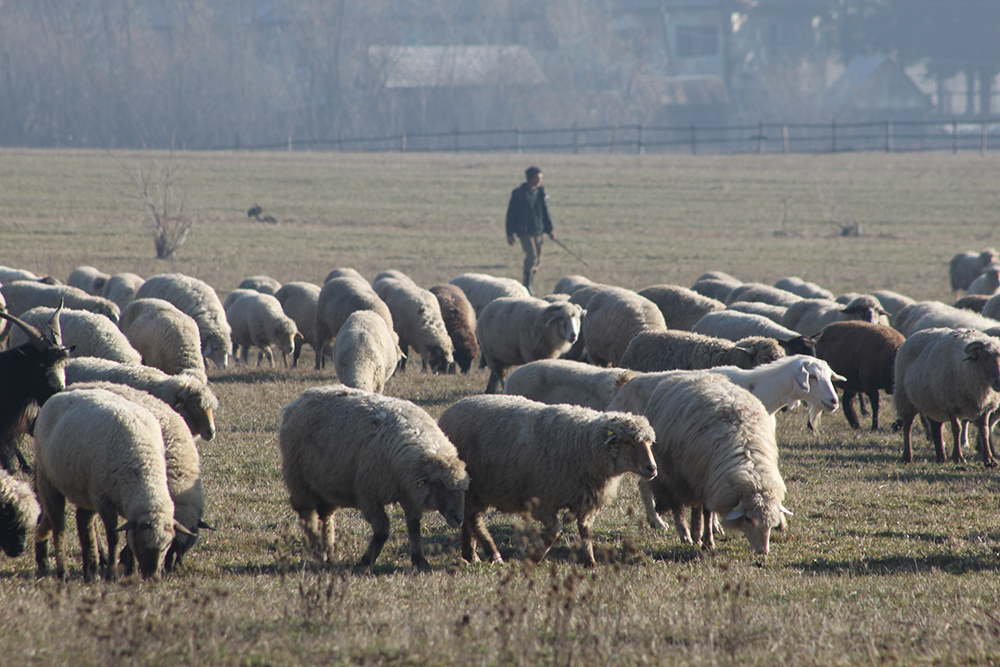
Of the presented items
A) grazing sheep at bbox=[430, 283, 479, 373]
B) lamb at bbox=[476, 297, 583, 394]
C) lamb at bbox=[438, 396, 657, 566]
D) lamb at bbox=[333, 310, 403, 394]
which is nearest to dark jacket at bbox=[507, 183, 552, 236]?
grazing sheep at bbox=[430, 283, 479, 373]

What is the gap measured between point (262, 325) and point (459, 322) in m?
2.73

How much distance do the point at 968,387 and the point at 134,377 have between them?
6.82 m

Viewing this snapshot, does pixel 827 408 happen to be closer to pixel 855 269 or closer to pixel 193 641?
pixel 193 641

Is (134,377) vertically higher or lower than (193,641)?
higher

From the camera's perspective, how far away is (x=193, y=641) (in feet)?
13.2

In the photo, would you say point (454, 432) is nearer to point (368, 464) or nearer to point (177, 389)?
point (368, 464)

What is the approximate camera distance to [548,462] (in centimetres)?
606

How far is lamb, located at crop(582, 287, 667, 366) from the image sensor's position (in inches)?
451

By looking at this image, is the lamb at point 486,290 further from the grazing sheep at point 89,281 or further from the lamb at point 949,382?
the lamb at point 949,382

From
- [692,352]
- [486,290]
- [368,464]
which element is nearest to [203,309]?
[486,290]

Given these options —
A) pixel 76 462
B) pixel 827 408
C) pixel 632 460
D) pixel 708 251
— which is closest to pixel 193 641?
pixel 76 462

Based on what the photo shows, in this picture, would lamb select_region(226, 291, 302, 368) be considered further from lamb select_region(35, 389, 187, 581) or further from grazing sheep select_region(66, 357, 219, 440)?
lamb select_region(35, 389, 187, 581)

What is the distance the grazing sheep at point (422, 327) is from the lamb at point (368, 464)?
22.1ft

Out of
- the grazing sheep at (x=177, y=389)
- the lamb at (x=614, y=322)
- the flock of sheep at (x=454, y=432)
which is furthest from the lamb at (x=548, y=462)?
the lamb at (x=614, y=322)
